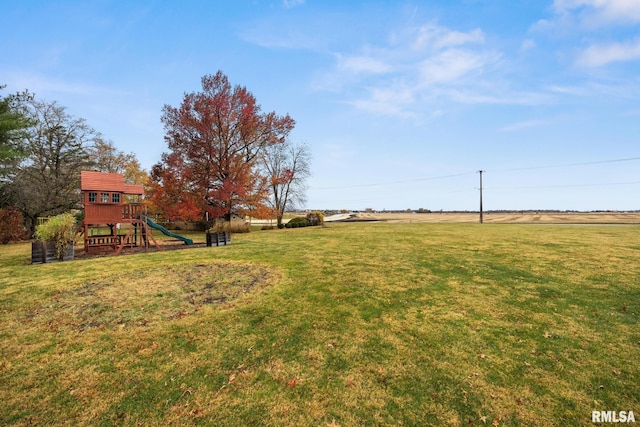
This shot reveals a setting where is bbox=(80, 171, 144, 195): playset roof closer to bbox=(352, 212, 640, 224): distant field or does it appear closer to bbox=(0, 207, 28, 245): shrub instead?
bbox=(0, 207, 28, 245): shrub

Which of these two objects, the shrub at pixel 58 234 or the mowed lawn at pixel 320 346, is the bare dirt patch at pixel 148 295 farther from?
the shrub at pixel 58 234

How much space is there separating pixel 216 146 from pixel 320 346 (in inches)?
940

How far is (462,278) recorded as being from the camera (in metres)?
8.81

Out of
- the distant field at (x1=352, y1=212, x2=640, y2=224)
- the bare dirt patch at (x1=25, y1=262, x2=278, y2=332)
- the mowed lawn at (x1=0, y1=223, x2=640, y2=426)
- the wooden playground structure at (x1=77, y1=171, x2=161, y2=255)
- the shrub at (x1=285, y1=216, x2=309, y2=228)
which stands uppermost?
the wooden playground structure at (x1=77, y1=171, x2=161, y2=255)

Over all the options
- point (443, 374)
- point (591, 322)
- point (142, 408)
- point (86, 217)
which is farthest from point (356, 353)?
point (86, 217)

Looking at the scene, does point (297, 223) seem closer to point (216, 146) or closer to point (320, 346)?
point (216, 146)

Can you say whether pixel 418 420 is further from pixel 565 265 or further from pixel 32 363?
pixel 565 265

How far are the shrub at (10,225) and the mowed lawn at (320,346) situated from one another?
1580 centimetres

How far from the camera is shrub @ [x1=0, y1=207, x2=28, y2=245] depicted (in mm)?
19484

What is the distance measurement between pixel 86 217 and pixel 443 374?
18280 millimetres

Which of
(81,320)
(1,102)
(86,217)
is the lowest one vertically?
(81,320)

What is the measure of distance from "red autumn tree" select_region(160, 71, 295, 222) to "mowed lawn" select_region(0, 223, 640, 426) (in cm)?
1501

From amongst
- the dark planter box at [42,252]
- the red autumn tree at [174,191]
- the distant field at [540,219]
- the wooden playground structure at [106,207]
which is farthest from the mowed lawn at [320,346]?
the distant field at [540,219]

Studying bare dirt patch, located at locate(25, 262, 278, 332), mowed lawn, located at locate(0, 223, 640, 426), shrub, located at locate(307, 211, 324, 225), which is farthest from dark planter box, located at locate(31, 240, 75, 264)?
shrub, located at locate(307, 211, 324, 225)
